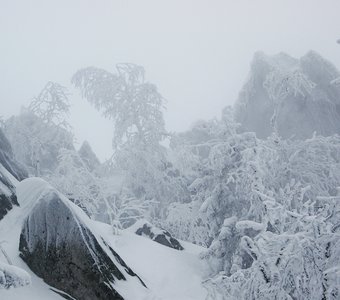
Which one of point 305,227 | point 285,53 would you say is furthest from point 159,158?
point 285,53

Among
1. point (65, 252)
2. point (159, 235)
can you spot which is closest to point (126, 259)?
point (65, 252)

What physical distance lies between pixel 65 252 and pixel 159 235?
24.3 feet

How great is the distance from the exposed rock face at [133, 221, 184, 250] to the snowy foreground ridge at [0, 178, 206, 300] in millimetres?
778

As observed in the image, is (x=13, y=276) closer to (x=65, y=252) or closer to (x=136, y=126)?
(x=65, y=252)

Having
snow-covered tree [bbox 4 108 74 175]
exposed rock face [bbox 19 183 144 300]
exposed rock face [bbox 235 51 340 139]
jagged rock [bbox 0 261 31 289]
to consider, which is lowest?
exposed rock face [bbox 235 51 340 139]

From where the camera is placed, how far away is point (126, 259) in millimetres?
12703

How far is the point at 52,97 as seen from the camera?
23250mm

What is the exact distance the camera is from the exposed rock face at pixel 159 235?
53.0 ft

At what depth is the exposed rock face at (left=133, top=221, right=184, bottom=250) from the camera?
16156 millimetres

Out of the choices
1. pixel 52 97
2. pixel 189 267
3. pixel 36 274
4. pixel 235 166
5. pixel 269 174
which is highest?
pixel 52 97

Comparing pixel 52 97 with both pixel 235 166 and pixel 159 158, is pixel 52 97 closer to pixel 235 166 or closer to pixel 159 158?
pixel 159 158

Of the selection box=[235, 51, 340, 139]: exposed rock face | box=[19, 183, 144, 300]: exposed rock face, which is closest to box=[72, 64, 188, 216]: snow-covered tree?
box=[19, 183, 144, 300]: exposed rock face

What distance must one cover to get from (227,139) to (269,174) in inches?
72.0

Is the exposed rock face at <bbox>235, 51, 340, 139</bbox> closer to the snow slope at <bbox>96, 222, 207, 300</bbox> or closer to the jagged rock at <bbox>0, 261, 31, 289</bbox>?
the snow slope at <bbox>96, 222, 207, 300</bbox>
